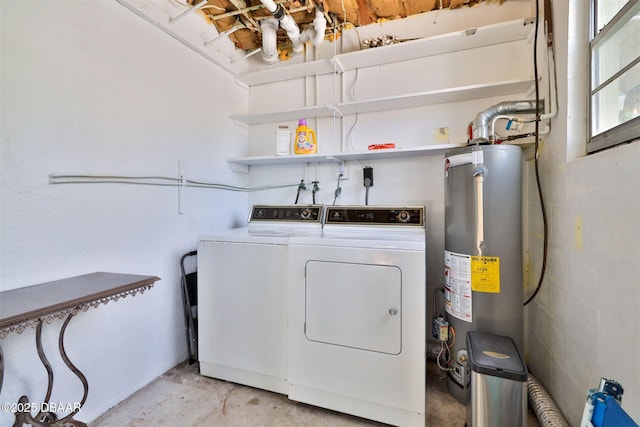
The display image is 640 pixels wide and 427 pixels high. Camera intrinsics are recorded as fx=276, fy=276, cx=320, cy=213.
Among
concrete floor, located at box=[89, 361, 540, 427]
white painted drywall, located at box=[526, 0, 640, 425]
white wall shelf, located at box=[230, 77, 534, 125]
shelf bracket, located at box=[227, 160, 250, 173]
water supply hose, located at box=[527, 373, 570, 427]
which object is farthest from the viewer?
shelf bracket, located at box=[227, 160, 250, 173]

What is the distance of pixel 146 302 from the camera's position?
1.81 meters

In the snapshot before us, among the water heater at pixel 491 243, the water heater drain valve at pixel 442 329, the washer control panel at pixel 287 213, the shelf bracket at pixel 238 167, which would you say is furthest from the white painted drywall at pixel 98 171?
the water heater at pixel 491 243

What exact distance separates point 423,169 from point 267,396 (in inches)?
78.5

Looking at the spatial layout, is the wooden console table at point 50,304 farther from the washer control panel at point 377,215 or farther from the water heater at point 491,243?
the water heater at point 491,243

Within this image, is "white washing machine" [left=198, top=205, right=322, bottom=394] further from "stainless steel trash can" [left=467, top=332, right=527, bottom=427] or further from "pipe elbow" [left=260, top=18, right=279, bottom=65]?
"pipe elbow" [left=260, top=18, right=279, bottom=65]

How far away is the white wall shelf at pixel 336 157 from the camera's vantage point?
80.0 inches

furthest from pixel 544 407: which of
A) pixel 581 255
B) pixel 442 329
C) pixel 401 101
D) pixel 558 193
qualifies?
pixel 401 101

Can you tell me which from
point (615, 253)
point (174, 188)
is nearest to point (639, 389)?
point (615, 253)

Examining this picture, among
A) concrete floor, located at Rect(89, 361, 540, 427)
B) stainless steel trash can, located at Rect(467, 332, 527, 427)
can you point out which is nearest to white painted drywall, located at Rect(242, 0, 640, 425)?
stainless steel trash can, located at Rect(467, 332, 527, 427)

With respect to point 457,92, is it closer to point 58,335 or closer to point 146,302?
point 146,302

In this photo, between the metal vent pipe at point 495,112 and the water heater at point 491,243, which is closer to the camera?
the water heater at point 491,243

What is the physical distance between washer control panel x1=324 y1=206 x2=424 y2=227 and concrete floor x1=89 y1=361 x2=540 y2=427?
3.66ft

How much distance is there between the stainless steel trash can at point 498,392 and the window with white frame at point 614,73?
992 mm

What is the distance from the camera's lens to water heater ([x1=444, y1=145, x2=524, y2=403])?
157cm
